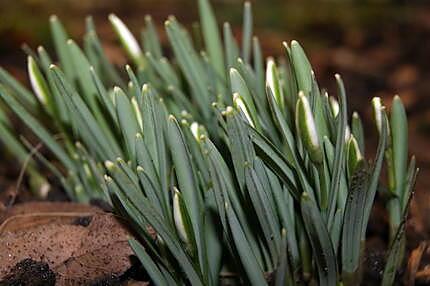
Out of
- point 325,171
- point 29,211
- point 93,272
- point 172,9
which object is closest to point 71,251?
point 93,272

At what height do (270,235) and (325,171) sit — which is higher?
(325,171)

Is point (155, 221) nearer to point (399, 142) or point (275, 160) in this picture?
point (275, 160)

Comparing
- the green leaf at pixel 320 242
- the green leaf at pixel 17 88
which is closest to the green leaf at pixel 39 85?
the green leaf at pixel 17 88

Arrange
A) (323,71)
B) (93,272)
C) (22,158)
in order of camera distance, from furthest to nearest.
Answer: (323,71)
(22,158)
(93,272)

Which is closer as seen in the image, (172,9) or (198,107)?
(198,107)

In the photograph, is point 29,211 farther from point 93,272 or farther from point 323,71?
point 323,71

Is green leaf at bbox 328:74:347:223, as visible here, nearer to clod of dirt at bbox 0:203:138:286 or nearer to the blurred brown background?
clod of dirt at bbox 0:203:138:286

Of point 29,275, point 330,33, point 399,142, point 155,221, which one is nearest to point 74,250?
point 29,275

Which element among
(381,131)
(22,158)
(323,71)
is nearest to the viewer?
(381,131)
